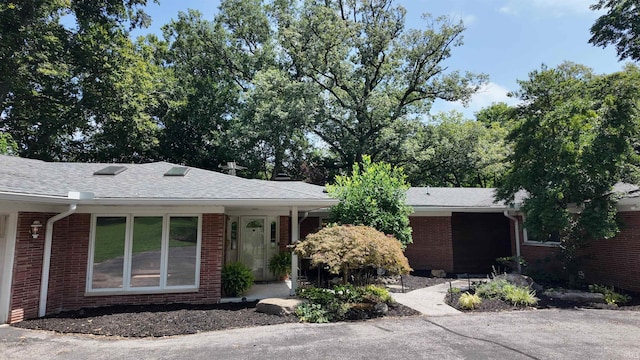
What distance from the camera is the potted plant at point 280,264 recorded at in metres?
11.1

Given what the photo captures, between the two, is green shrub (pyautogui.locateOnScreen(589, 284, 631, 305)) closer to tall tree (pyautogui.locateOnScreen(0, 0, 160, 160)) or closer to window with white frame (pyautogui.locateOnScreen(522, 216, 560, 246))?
window with white frame (pyautogui.locateOnScreen(522, 216, 560, 246))

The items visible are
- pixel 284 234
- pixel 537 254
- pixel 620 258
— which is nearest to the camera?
pixel 620 258

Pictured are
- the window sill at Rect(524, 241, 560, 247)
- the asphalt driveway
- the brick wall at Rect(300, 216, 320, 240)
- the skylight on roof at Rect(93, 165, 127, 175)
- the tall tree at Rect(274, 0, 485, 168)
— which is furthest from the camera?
the tall tree at Rect(274, 0, 485, 168)

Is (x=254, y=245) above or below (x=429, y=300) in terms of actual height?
above

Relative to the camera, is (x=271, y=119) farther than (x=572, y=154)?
Yes

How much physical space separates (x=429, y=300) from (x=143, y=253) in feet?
23.1

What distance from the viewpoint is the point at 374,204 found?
1020 centimetres

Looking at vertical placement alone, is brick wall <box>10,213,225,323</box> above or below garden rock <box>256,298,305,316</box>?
above

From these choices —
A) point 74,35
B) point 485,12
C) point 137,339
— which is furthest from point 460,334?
point 74,35

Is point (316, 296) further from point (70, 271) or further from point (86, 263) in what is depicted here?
point (70, 271)

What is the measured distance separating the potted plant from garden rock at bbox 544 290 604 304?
7.23m

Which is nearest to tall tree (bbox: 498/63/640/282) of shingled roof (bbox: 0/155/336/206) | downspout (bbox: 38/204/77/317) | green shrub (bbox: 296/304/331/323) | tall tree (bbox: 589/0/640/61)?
shingled roof (bbox: 0/155/336/206)

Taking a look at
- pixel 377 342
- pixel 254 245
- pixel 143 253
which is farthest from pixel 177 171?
pixel 377 342

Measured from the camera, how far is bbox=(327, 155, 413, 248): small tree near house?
10.2m
